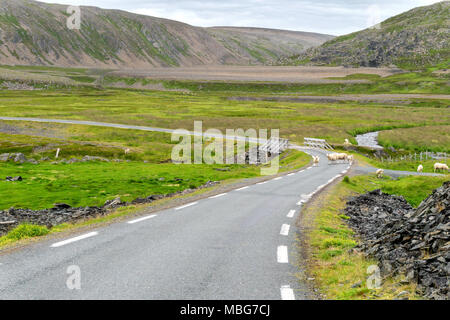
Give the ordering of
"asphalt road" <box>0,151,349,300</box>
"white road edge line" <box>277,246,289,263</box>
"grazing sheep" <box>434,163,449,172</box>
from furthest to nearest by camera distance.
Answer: "grazing sheep" <box>434,163,449,172</box> < "white road edge line" <box>277,246,289,263</box> < "asphalt road" <box>0,151,349,300</box>

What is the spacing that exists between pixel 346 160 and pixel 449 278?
150 feet

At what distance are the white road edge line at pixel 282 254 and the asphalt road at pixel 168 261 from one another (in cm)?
3

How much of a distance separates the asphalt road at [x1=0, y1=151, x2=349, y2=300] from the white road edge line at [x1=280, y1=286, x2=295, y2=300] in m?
0.02

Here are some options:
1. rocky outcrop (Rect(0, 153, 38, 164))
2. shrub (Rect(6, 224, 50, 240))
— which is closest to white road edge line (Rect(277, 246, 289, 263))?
shrub (Rect(6, 224, 50, 240))

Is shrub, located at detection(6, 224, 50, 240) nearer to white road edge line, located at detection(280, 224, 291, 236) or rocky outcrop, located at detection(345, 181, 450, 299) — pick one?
white road edge line, located at detection(280, 224, 291, 236)

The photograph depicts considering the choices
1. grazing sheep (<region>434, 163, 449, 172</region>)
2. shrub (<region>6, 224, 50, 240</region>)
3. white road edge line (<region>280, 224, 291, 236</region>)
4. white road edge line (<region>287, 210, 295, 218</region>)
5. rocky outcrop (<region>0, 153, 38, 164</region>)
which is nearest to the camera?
shrub (<region>6, 224, 50, 240</region>)

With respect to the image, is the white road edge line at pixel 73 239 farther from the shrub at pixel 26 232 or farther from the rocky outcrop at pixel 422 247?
the rocky outcrop at pixel 422 247

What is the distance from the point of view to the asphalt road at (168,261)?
838cm

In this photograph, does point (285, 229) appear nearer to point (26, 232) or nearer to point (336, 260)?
point (336, 260)

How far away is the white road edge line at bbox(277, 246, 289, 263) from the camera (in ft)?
35.9

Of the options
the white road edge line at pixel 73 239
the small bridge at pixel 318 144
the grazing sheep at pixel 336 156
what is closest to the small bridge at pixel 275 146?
the small bridge at pixel 318 144

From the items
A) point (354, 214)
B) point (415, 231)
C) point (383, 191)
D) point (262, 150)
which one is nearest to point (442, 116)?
point (262, 150)

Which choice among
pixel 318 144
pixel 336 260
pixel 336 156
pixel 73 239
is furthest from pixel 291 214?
pixel 318 144
